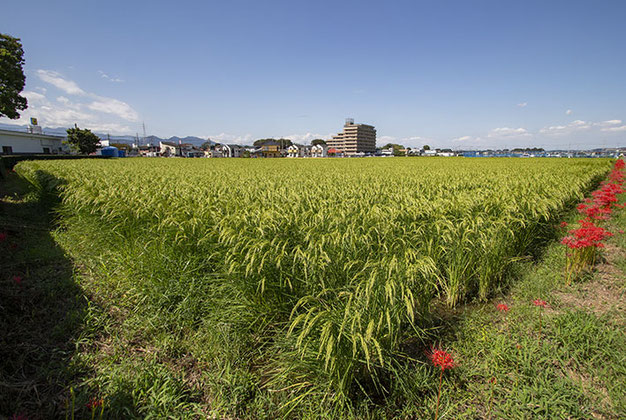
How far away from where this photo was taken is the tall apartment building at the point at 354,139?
534 feet

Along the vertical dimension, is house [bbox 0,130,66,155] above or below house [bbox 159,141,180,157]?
below

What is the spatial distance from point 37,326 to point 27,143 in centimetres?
7188

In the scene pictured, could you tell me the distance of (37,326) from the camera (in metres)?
3.77

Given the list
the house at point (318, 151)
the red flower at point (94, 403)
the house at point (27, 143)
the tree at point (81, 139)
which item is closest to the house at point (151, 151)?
the tree at point (81, 139)

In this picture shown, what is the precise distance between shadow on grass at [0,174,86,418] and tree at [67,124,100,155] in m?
73.0

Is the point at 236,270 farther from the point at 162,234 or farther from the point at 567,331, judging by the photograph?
the point at 567,331

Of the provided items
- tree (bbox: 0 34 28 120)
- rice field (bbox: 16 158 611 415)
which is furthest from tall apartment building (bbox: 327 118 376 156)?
rice field (bbox: 16 158 611 415)

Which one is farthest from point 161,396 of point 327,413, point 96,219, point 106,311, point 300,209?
point 96,219

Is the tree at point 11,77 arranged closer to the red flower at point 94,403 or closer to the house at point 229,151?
the red flower at point 94,403

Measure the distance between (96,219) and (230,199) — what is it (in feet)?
10.8

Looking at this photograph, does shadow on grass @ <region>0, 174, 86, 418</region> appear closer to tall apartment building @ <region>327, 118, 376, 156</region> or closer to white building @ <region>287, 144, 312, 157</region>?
→ white building @ <region>287, 144, 312, 157</region>

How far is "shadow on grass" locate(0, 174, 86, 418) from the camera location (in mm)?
2707

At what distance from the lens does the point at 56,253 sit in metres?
6.23

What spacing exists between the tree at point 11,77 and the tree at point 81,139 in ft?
Answer: 104
